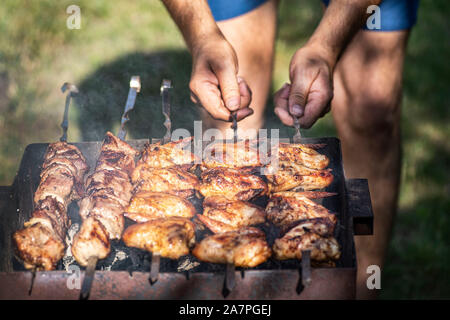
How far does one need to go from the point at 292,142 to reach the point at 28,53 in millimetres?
4367

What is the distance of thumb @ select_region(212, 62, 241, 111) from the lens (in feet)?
9.66

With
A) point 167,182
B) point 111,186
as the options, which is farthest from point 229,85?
point 111,186

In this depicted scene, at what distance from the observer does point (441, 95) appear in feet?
17.6

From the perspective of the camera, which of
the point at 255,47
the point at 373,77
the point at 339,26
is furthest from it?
the point at 255,47

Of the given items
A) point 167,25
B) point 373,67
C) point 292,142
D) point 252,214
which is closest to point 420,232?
point 373,67

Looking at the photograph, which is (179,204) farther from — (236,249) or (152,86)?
(152,86)

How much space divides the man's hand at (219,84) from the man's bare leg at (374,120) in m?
1.09

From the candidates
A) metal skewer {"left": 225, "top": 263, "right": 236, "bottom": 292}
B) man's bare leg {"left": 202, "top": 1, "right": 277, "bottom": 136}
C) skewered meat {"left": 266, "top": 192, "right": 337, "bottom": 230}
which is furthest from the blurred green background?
metal skewer {"left": 225, "top": 263, "right": 236, "bottom": 292}

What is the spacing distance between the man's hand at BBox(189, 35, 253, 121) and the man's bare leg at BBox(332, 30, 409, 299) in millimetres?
1093

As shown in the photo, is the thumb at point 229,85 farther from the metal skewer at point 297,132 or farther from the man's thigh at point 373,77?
the man's thigh at point 373,77

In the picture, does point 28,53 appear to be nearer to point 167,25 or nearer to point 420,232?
point 167,25

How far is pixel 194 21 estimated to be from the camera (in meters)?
3.54

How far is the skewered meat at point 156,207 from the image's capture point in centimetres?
250

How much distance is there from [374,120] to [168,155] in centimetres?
183
